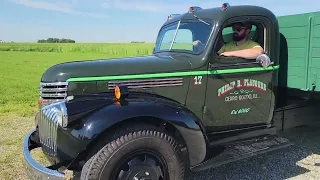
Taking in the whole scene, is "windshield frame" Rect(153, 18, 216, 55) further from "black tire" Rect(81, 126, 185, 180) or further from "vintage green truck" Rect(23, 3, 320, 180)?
"black tire" Rect(81, 126, 185, 180)

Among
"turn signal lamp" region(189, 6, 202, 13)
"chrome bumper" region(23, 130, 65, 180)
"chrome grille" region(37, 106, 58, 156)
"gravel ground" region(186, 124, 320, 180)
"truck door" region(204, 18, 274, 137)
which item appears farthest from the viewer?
"turn signal lamp" region(189, 6, 202, 13)

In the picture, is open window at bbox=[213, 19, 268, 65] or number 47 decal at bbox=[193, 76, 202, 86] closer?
number 47 decal at bbox=[193, 76, 202, 86]

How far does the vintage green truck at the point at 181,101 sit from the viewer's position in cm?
338

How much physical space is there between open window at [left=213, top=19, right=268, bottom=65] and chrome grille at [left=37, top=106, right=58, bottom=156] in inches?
78.3

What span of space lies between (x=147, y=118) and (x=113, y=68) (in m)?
0.73

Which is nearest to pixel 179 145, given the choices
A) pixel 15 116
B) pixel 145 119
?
pixel 145 119

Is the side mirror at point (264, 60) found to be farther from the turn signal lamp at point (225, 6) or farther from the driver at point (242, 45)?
the turn signal lamp at point (225, 6)

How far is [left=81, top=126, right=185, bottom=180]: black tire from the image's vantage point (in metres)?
3.30

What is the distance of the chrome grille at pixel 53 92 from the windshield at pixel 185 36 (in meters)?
1.62

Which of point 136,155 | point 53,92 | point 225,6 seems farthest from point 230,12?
point 53,92

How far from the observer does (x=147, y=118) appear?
3637 millimetres

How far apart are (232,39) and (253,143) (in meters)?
1.41

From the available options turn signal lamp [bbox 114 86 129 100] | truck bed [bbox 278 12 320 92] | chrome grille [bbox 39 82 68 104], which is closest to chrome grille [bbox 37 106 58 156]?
chrome grille [bbox 39 82 68 104]

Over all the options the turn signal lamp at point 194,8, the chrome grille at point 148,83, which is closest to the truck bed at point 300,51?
the turn signal lamp at point 194,8
